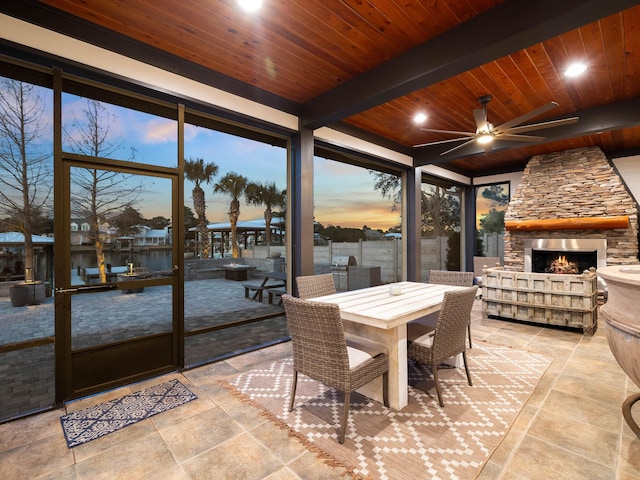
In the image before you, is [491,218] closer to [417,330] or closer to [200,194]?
[417,330]

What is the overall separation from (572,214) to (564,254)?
32.1 inches

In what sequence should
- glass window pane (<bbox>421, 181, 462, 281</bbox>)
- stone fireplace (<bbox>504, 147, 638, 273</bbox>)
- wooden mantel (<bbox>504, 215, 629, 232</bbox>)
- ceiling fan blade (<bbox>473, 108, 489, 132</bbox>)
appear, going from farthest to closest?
1. glass window pane (<bbox>421, 181, 462, 281</bbox>)
2. stone fireplace (<bbox>504, 147, 638, 273</bbox>)
3. wooden mantel (<bbox>504, 215, 629, 232</bbox>)
4. ceiling fan blade (<bbox>473, 108, 489, 132</bbox>)

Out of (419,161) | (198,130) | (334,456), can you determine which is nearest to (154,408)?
(334,456)

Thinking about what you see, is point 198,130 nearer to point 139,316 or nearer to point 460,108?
point 139,316

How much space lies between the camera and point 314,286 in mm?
3301

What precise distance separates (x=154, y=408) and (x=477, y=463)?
2.16 meters

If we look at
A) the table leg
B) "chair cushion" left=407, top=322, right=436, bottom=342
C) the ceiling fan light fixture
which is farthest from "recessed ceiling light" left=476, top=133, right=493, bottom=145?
the table leg

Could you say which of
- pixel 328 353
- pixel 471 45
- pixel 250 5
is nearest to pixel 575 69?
pixel 471 45

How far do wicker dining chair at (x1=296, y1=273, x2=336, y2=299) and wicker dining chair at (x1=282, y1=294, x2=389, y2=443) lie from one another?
3.45ft

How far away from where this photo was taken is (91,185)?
2.60m

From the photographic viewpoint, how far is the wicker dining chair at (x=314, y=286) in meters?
3.19

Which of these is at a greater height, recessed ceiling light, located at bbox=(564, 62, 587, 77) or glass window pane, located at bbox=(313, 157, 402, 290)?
recessed ceiling light, located at bbox=(564, 62, 587, 77)

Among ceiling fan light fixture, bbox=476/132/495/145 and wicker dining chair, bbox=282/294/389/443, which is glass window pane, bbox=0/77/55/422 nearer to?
wicker dining chair, bbox=282/294/389/443

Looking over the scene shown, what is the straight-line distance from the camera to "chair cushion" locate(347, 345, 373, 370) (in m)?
2.02
